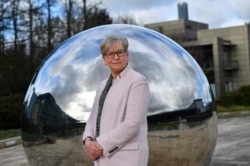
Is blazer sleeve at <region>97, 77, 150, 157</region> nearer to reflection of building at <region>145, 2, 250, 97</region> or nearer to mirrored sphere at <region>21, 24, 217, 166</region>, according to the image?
mirrored sphere at <region>21, 24, 217, 166</region>

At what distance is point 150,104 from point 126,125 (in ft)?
5.96

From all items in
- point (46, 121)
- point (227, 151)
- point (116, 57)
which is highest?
point (116, 57)

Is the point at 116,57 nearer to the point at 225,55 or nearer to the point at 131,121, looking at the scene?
the point at 131,121

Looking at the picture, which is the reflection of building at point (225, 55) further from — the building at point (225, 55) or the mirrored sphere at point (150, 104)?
the mirrored sphere at point (150, 104)

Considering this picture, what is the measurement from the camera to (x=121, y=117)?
123 inches

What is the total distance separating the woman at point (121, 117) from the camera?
121 inches

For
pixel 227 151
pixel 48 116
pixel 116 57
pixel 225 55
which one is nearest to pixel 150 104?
pixel 48 116

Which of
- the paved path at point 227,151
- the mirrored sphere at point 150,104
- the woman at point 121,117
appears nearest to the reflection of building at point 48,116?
the mirrored sphere at point 150,104

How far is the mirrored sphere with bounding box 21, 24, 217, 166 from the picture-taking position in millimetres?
4910

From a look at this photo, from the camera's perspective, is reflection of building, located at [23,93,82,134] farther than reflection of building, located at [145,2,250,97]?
No

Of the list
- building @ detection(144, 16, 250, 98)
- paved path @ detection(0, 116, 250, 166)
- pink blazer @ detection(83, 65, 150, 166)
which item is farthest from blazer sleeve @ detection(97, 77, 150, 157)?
building @ detection(144, 16, 250, 98)

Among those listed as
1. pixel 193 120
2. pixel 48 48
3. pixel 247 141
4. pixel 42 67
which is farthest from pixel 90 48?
pixel 48 48

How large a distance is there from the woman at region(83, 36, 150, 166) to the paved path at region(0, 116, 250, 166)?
16.8 ft

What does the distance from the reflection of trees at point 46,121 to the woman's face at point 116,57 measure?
174 centimetres
